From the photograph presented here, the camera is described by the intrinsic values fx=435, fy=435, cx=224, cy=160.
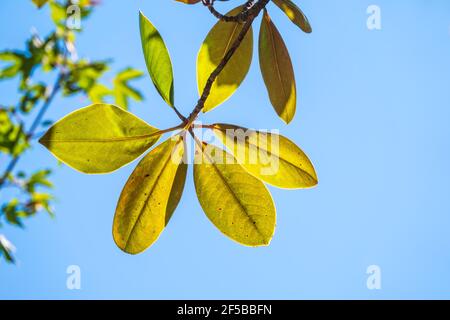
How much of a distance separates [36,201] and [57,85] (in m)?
0.66

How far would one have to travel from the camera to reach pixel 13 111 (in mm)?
2252

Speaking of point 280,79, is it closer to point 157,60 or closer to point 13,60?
point 157,60

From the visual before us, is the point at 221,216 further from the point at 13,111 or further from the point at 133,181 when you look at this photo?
the point at 13,111

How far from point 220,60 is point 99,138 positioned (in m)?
0.36

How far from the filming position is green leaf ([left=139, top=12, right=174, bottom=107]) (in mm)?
956

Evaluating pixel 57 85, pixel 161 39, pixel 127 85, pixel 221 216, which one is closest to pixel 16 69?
pixel 57 85

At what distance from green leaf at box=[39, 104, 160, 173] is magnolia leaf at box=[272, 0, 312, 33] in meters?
0.40

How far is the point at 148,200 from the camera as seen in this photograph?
101cm

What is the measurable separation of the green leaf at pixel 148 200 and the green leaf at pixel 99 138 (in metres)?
0.05

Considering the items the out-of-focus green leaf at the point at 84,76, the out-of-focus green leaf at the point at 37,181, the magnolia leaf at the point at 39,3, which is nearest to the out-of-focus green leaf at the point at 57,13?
the out-of-focus green leaf at the point at 84,76

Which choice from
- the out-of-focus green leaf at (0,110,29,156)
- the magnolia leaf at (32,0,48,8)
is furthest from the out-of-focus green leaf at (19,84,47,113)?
the magnolia leaf at (32,0,48,8)

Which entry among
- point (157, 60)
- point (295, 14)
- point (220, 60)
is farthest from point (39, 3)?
point (295, 14)

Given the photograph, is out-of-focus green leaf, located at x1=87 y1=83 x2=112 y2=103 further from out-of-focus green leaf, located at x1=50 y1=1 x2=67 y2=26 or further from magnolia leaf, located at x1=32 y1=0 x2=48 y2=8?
magnolia leaf, located at x1=32 y1=0 x2=48 y2=8

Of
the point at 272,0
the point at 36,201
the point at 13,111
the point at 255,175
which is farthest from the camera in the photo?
the point at 36,201
